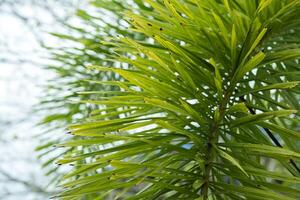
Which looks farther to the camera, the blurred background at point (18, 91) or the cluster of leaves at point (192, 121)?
the blurred background at point (18, 91)

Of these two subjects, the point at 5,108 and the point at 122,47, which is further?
the point at 5,108

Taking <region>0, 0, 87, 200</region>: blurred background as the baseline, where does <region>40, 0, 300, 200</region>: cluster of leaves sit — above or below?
below

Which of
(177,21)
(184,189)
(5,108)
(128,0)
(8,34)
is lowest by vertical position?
(184,189)

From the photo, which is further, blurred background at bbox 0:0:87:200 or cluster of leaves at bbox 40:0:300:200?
blurred background at bbox 0:0:87:200

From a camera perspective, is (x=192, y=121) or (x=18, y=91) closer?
(x=192, y=121)

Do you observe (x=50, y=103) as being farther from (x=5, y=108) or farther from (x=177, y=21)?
(x=5, y=108)

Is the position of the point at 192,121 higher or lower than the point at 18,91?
lower

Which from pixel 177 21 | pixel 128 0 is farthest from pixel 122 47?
pixel 128 0

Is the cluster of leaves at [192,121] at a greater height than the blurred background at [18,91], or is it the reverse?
the blurred background at [18,91]
